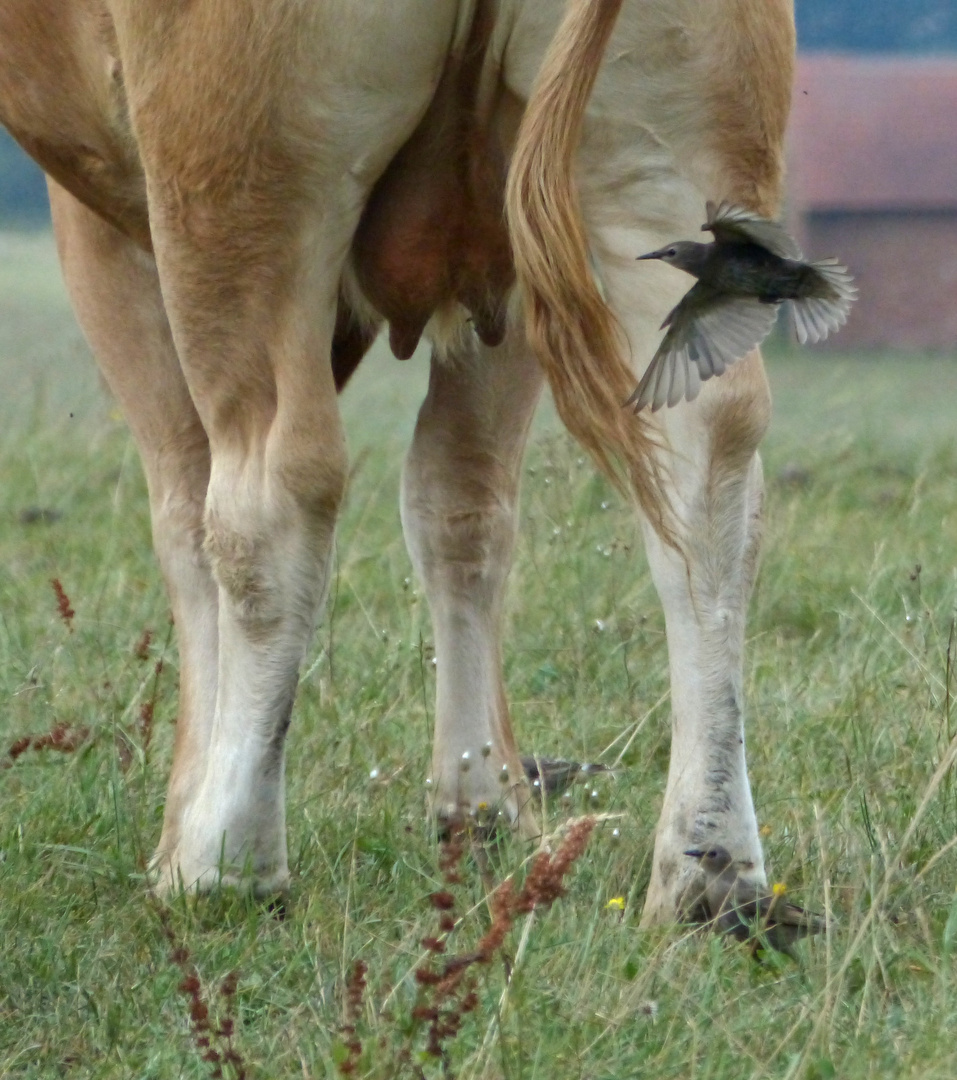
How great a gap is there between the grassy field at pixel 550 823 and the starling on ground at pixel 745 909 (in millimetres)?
44

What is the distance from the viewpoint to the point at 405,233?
7.59 ft

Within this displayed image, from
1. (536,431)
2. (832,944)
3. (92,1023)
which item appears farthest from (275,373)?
(536,431)

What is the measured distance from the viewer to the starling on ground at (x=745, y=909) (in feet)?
6.64

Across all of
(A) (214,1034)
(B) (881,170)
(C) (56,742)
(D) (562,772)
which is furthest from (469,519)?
(B) (881,170)

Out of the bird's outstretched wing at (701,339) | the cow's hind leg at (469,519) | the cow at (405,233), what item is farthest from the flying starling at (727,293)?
the cow's hind leg at (469,519)

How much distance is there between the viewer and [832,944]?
1910 mm

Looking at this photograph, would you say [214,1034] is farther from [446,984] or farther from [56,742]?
[56,742]

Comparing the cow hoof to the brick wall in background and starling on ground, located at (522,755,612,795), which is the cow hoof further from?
the brick wall in background

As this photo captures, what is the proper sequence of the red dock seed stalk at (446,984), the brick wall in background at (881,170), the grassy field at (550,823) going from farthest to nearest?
1. the brick wall in background at (881,170)
2. the grassy field at (550,823)
3. the red dock seed stalk at (446,984)

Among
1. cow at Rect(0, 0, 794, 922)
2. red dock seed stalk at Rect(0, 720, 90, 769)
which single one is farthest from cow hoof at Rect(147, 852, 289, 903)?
red dock seed stalk at Rect(0, 720, 90, 769)

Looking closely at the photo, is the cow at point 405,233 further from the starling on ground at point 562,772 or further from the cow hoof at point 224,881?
the starling on ground at point 562,772

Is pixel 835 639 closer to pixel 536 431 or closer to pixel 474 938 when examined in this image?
pixel 474 938

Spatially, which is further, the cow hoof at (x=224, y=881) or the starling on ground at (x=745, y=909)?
the cow hoof at (x=224, y=881)

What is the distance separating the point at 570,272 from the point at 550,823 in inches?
38.7
